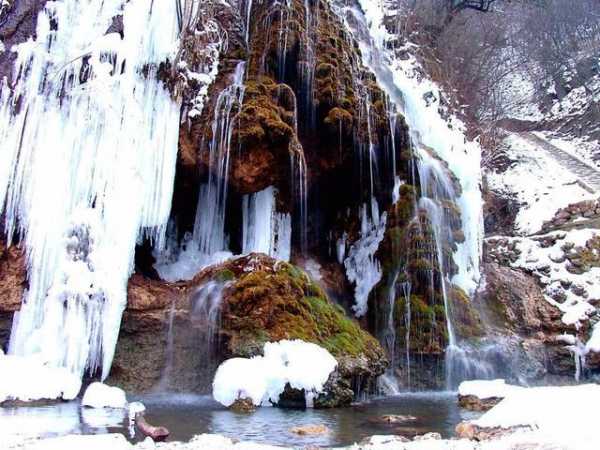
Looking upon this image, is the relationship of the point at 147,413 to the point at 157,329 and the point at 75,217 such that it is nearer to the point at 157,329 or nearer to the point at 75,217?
the point at 157,329

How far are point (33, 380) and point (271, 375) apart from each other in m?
3.45

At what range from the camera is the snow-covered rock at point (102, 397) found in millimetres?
8633

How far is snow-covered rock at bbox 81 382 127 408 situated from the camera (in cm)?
863

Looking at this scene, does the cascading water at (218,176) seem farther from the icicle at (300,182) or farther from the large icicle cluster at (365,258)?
the large icicle cluster at (365,258)

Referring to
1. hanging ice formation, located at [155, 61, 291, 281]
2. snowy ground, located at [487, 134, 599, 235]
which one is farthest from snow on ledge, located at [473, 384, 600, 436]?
snowy ground, located at [487, 134, 599, 235]

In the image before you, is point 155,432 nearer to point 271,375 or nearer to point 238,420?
point 238,420

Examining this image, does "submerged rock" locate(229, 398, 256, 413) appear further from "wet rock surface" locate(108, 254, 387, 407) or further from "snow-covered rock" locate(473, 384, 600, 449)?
"snow-covered rock" locate(473, 384, 600, 449)

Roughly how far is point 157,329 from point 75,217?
232cm

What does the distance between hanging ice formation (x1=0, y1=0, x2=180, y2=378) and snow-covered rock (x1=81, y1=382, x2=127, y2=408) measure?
711mm

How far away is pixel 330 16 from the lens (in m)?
14.8

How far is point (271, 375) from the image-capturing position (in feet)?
29.4

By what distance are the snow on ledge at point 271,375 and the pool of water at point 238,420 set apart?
11.3 inches

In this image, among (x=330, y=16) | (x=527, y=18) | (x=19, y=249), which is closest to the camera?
(x=19, y=249)

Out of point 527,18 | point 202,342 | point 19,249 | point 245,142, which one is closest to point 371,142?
point 245,142
